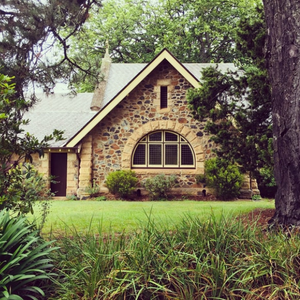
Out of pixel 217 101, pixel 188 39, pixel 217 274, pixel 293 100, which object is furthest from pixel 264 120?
pixel 188 39

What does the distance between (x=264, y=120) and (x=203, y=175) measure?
5.63 meters

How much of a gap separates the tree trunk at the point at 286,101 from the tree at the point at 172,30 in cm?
2146

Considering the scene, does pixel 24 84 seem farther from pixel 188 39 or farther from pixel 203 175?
pixel 188 39

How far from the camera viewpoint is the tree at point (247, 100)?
26.6 feet

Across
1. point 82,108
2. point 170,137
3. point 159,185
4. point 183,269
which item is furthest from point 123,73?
point 183,269

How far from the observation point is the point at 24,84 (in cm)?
619

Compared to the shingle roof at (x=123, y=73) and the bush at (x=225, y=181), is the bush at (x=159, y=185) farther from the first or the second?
the shingle roof at (x=123, y=73)

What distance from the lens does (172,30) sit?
27672 mm

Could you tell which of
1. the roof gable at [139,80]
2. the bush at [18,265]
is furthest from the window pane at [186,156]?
the bush at [18,265]

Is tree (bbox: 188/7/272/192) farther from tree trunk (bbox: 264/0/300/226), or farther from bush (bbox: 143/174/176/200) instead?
bush (bbox: 143/174/176/200)

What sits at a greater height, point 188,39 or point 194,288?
point 188,39

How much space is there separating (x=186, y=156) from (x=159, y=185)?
1814 millimetres

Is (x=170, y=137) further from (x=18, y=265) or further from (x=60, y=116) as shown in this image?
(x=18, y=265)

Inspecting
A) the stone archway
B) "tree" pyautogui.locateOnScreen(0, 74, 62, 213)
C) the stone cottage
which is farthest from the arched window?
"tree" pyautogui.locateOnScreen(0, 74, 62, 213)
